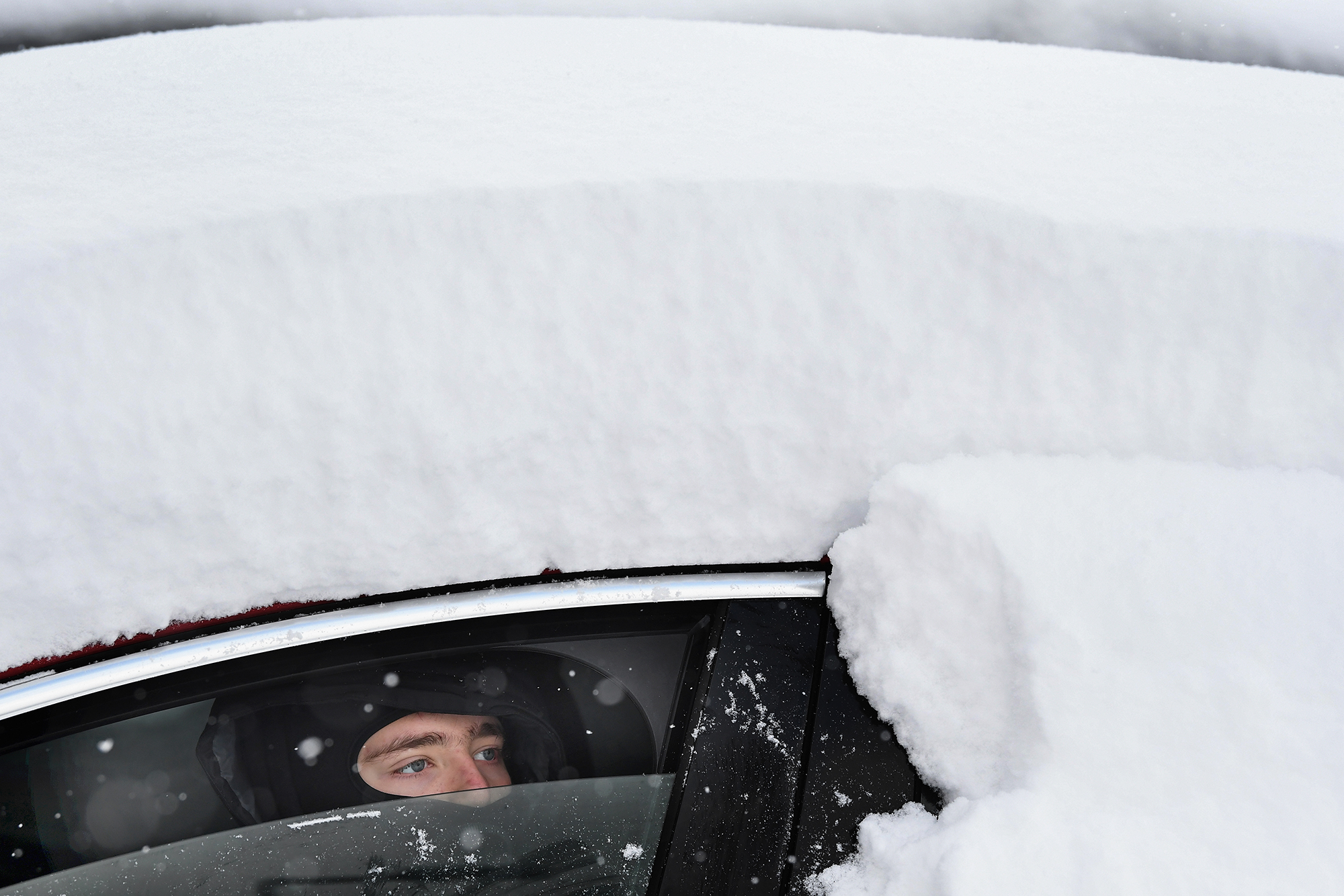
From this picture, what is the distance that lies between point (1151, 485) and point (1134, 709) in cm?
33

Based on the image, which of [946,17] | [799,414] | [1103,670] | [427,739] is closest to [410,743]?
[427,739]

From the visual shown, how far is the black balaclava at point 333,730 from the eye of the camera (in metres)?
0.95

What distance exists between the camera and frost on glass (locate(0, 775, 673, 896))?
861 millimetres

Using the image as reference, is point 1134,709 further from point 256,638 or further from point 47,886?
point 47,886

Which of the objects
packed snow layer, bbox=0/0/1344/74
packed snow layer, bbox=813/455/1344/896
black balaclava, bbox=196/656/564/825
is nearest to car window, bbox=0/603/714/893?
black balaclava, bbox=196/656/564/825

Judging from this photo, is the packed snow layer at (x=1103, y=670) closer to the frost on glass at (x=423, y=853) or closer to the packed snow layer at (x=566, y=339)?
the packed snow layer at (x=566, y=339)

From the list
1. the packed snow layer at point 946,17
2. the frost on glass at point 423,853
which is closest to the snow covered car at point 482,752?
the frost on glass at point 423,853

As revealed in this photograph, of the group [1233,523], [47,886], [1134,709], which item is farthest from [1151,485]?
[47,886]

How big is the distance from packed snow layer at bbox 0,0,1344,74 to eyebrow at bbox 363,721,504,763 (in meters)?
1.90

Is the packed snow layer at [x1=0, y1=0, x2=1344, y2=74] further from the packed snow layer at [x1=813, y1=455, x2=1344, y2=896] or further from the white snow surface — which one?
the packed snow layer at [x1=813, y1=455, x2=1344, y2=896]

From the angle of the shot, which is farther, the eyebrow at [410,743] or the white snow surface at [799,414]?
the eyebrow at [410,743]

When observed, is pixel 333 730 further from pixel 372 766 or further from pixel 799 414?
pixel 799 414

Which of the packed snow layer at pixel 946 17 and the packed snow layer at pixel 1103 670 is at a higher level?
the packed snow layer at pixel 946 17

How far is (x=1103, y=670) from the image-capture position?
3.07 feet
